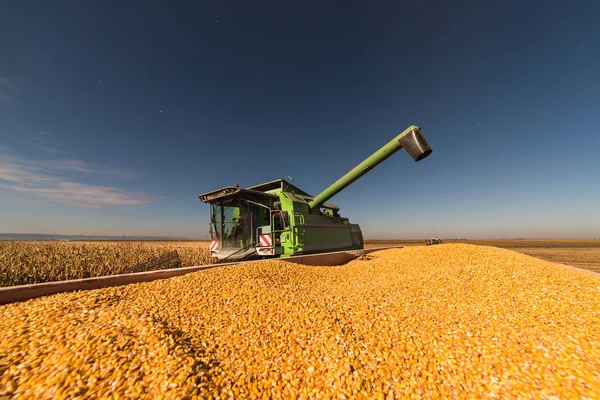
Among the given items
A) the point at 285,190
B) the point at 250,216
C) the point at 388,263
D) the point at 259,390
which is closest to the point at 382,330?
the point at 259,390

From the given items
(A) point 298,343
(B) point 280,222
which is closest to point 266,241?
(B) point 280,222

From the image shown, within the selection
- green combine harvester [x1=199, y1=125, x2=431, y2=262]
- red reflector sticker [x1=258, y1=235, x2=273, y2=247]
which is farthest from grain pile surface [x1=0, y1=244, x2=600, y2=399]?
green combine harvester [x1=199, y1=125, x2=431, y2=262]

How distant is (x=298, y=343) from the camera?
212 cm

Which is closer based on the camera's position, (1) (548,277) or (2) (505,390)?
(2) (505,390)

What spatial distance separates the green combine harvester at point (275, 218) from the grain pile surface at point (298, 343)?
136 inches

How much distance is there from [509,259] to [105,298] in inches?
262

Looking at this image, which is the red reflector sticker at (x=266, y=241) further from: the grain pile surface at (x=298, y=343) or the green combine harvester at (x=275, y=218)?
the grain pile surface at (x=298, y=343)

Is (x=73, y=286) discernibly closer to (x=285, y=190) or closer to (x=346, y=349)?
(x=346, y=349)

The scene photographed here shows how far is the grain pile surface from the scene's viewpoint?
1610 mm

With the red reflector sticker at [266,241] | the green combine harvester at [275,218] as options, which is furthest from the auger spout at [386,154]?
the red reflector sticker at [266,241]

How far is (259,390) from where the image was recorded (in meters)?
1.63

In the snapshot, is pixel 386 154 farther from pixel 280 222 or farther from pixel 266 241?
pixel 266 241

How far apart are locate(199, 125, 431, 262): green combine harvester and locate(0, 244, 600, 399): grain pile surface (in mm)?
3457

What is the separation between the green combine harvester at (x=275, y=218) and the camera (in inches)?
259
